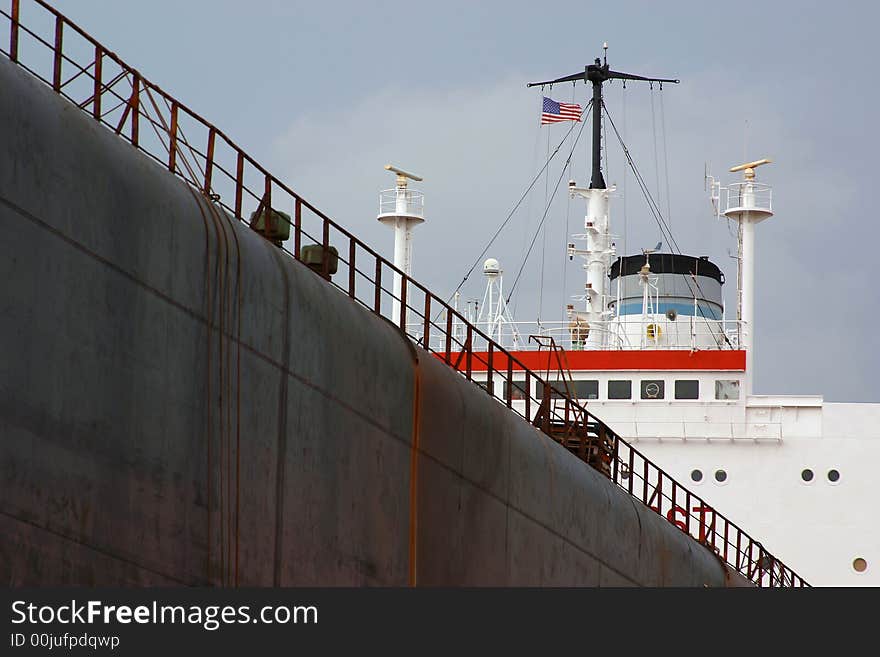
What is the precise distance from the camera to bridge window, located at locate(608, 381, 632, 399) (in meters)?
36.1

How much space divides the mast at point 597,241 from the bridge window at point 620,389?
2729 millimetres

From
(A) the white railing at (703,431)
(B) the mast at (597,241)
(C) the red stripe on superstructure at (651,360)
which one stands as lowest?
(A) the white railing at (703,431)

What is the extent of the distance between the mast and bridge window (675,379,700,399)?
122 inches

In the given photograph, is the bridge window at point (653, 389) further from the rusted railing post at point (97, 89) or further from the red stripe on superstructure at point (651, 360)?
the rusted railing post at point (97, 89)

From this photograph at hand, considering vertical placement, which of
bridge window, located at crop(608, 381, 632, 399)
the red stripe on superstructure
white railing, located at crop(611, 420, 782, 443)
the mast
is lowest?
white railing, located at crop(611, 420, 782, 443)

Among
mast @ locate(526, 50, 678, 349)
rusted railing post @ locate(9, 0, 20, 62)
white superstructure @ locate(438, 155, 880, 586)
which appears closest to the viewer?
rusted railing post @ locate(9, 0, 20, 62)

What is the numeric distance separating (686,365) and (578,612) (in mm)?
22558

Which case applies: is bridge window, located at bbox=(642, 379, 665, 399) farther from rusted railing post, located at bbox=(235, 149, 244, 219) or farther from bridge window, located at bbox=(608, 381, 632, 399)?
rusted railing post, located at bbox=(235, 149, 244, 219)

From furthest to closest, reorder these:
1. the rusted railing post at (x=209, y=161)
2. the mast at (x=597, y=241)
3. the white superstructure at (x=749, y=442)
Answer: the mast at (x=597, y=241) → the white superstructure at (x=749, y=442) → the rusted railing post at (x=209, y=161)

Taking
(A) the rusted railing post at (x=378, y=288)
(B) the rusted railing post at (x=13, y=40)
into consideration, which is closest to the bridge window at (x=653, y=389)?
(A) the rusted railing post at (x=378, y=288)

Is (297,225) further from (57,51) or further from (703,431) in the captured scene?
(703,431)

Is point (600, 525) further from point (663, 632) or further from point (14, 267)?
point (14, 267)

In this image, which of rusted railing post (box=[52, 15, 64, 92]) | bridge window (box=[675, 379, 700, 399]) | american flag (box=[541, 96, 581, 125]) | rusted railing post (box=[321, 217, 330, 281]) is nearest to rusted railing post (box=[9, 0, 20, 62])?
rusted railing post (box=[52, 15, 64, 92])

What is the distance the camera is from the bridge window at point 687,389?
36031 mm
